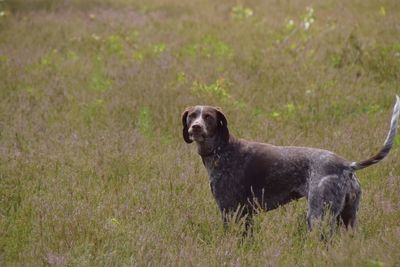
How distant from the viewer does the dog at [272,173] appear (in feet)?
15.9

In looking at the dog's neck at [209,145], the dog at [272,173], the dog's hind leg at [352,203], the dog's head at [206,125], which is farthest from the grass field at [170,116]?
the dog's head at [206,125]

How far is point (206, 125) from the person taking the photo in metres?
5.42

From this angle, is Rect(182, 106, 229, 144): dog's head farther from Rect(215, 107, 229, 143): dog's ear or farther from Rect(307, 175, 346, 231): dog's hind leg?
Rect(307, 175, 346, 231): dog's hind leg

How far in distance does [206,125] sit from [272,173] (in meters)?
0.74

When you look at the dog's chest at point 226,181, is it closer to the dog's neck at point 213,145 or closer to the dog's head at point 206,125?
the dog's neck at point 213,145

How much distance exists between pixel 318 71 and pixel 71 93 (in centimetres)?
431

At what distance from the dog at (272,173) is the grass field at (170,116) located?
0.22m

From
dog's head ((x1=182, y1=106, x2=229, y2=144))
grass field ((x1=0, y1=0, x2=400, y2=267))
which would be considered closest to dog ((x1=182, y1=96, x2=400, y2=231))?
dog's head ((x1=182, y1=106, x2=229, y2=144))

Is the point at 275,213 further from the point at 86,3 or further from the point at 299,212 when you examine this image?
the point at 86,3

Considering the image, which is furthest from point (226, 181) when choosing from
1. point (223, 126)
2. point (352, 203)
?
point (352, 203)

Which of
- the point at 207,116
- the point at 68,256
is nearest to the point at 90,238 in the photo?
the point at 68,256

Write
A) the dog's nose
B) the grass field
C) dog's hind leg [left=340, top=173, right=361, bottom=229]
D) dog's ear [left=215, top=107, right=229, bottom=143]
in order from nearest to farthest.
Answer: the grass field, dog's hind leg [left=340, top=173, right=361, bottom=229], the dog's nose, dog's ear [left=215, top=107, right=229, bottom=143]

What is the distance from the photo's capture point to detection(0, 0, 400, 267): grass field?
188 inches

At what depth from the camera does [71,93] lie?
1001 centimetres
